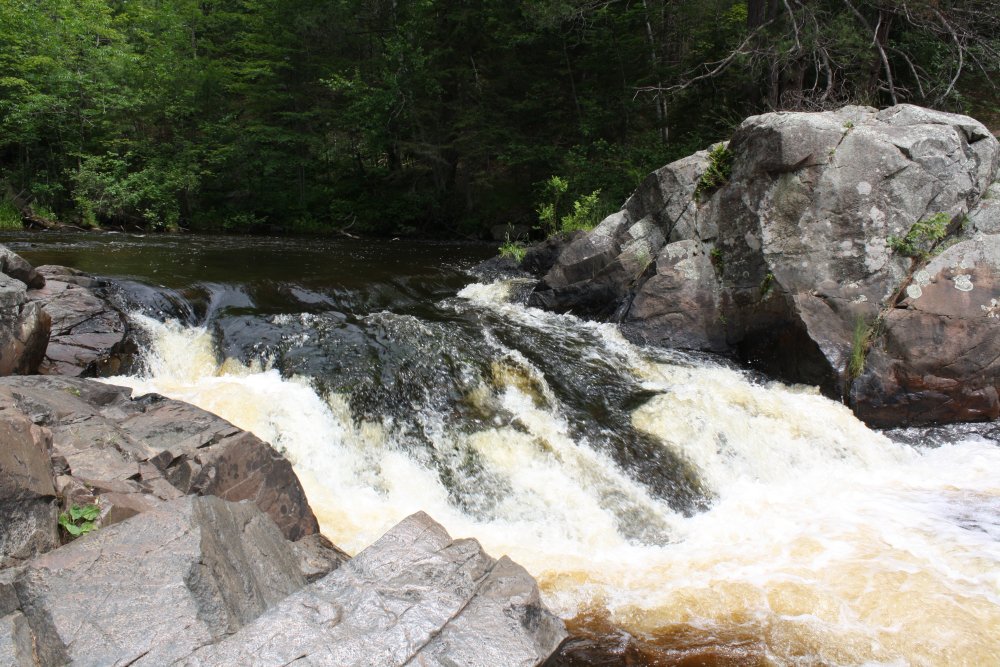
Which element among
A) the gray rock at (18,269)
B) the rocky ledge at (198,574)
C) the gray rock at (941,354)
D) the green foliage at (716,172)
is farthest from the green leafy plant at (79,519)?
the green foliage at (716,172)

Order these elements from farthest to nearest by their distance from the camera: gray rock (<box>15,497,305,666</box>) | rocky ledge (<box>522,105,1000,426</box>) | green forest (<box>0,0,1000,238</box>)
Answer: green forest (<box>0,0,1000,238</box>) → rocky ledge (<box>522,105,1000,426</box>) → gray rock (<box>15,497,305,666</box>)

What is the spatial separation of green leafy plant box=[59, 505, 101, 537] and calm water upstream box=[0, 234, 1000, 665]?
6.00ft

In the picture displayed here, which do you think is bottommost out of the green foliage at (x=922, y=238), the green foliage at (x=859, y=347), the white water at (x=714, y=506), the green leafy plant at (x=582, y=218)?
the white water at (x=714, y=506)

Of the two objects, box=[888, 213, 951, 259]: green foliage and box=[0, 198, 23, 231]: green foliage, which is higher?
box=[888, 213, 951, 259]: green foliage

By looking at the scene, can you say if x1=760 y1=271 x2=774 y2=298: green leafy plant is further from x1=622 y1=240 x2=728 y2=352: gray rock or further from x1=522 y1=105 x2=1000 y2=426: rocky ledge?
x1=622 y1=240 x2=728 y2=352: gray rock

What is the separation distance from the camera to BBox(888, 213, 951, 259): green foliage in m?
7.38

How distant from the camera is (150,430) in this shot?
4348mm

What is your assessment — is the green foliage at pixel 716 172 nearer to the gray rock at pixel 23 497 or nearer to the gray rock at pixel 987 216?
the gray rock at pixel 987 216

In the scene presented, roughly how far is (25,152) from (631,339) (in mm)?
17766

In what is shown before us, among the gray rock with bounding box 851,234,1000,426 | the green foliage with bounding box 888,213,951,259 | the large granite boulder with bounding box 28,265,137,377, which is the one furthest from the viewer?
the green foliage with bounding box 888,213,951,259

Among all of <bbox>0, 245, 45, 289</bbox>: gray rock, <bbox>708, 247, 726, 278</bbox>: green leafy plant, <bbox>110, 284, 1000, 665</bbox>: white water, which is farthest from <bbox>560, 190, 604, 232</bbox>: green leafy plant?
<bbox>0, 245, 45, 289</bbox>: gray rock

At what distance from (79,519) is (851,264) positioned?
7.79 m

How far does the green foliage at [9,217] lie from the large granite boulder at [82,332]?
9.42m

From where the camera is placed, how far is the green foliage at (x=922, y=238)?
738 cm
